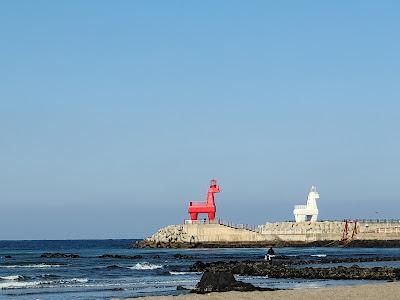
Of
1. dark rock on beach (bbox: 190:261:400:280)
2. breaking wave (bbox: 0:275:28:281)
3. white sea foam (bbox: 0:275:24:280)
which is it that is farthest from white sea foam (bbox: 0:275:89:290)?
dark rock on beach (bbox: 190:261:400:280)

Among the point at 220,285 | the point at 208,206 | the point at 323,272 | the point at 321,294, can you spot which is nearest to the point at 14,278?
the point at 323,272

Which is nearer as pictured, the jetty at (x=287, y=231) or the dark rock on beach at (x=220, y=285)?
the dark rock on beach at (x=220, y=285)

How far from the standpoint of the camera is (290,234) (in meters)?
93.4

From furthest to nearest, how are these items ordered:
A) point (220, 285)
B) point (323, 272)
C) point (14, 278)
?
point (14, 278), point (323, 272), point (220, 285)

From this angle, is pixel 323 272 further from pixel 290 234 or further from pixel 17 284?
pixel 290 234

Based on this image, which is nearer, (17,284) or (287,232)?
(17,284)

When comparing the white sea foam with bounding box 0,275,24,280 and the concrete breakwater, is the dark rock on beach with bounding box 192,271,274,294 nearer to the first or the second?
the white sea foam with bounding box 0,275,24,280

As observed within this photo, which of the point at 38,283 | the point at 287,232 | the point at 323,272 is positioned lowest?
the point at 38,283

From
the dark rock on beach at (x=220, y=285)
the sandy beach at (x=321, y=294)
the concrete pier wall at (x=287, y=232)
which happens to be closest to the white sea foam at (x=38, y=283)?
the dark rock on beach at (x=220, y=285)

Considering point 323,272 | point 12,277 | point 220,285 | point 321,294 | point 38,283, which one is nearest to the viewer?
point 321,294

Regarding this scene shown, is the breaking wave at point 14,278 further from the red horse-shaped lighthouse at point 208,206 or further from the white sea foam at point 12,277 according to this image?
the red horse-shaped lighthouse at point 208,206

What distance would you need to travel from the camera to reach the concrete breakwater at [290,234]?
9100 cm

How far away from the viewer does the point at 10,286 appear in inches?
1587

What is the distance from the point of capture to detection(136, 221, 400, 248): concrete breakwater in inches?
3583
